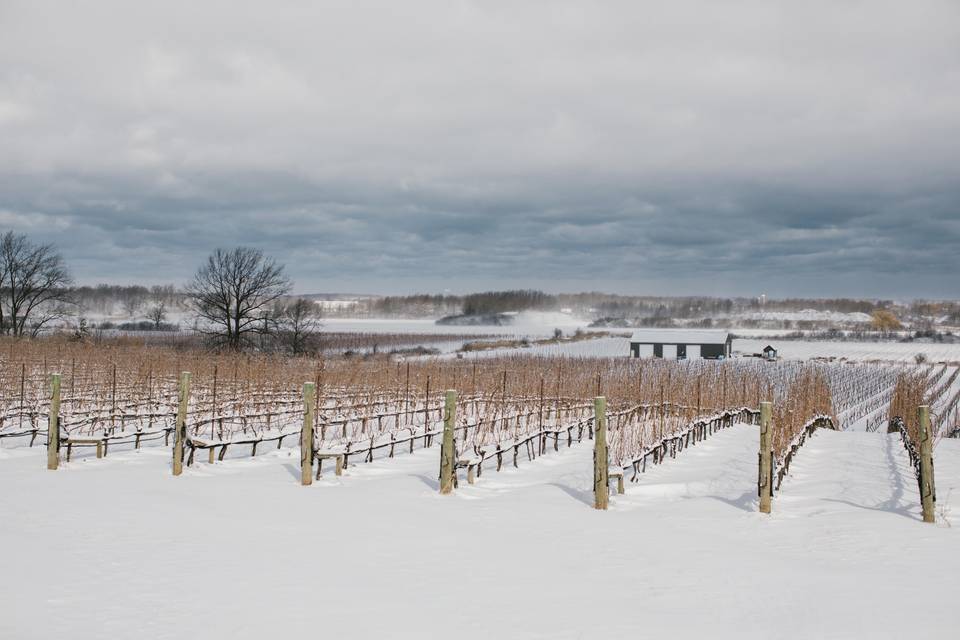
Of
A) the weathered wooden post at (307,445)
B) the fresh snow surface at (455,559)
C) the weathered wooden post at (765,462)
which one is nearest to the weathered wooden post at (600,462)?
the fresh snow surface at (455,559)

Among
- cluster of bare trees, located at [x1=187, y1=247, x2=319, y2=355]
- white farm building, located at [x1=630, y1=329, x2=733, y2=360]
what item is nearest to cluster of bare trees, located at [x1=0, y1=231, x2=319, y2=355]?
cluster of bare trees, located at [x1=187, y1=247, x2=319, y2=355]

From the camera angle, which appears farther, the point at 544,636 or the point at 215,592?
the point at 215,592

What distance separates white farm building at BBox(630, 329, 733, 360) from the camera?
58438 millimetres

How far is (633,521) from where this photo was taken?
7.04 m

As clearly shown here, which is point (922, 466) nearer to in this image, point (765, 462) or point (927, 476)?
point (927, 476)

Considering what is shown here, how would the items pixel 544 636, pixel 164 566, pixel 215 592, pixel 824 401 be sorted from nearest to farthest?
1. pixel 544 636
2. pixel 215 592
3. pixel 164 566
4. pixel 824 401

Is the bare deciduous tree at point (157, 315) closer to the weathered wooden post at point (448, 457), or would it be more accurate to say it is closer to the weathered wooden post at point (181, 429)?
the weathered wooden post at point (181, 429)

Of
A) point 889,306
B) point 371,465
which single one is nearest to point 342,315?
point 889,306

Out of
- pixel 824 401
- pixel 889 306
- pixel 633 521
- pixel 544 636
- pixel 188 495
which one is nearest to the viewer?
pixel 544 636

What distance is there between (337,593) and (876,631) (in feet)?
11.6

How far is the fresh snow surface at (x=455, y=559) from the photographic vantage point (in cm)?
453

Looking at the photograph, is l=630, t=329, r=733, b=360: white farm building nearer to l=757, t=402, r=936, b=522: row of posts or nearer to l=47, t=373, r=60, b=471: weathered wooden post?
l=757, t=402, r=936, b=522: row of posts

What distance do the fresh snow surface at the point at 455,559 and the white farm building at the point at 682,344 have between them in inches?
2000

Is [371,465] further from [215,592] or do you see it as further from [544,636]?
[544,636]
